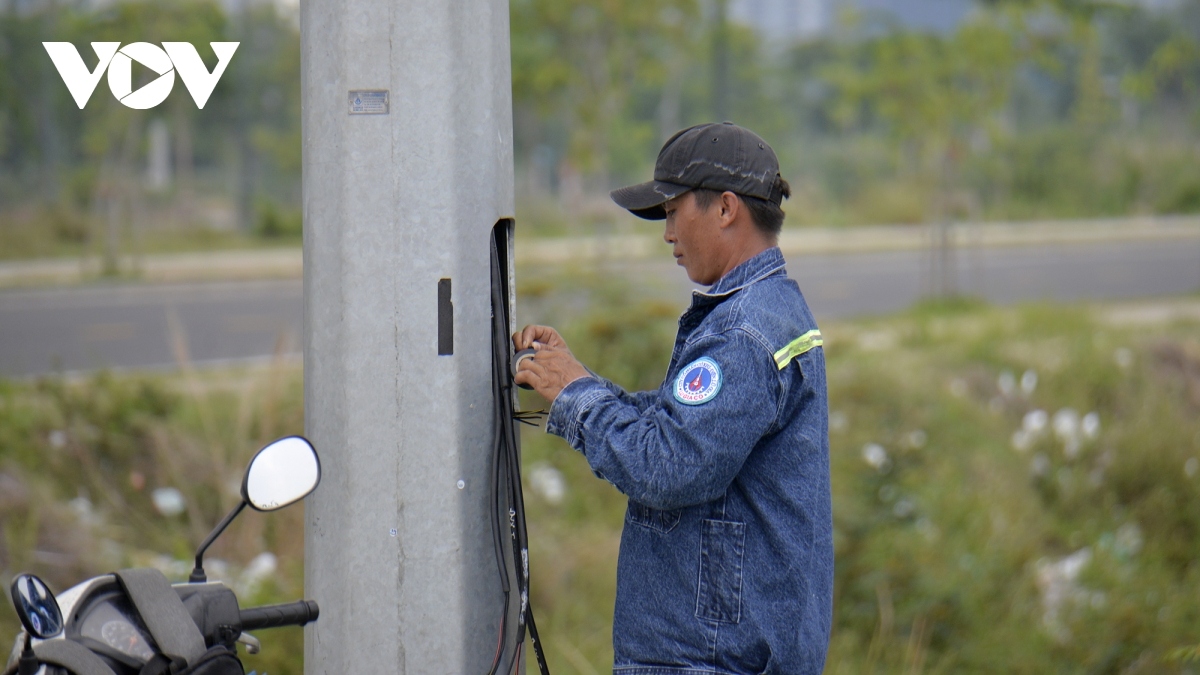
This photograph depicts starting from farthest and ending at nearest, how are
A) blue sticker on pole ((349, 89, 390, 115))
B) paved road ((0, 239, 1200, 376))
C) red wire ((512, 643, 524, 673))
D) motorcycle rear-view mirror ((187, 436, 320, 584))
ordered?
paved road ((0, 239, 1200, 376))
red wire ((512, 643, 524, 673))
blue sticker on pole ((349, 89, 390, 115))
motorcycle rear-view mirror ((187, 436, 320, 584))

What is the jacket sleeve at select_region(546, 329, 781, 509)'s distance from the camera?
2.14 m

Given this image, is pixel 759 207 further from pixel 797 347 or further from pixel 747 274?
pixel 797 347

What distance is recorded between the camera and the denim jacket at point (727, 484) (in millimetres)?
2168

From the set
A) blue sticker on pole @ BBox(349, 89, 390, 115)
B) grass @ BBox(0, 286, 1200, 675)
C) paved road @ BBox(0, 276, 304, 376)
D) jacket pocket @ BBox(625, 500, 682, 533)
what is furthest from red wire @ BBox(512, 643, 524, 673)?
paved road @ BBox(0, 276, 304, 376)

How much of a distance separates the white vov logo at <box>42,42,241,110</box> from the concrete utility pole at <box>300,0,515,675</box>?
1.23m

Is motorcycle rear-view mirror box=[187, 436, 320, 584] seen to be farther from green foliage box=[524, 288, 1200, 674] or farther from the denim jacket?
green foliage box=[524, 288, 1200, 674]

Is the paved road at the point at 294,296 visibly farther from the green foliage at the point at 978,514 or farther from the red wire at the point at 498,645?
the red wire at the point at 498,645

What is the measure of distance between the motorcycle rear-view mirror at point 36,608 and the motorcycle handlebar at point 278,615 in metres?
0.36

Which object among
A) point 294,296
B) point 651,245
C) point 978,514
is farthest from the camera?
point 651,245

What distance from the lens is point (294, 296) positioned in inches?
702

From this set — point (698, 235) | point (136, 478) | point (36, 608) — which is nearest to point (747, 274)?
point (698, 235)

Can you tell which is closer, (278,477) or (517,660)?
(278,477)

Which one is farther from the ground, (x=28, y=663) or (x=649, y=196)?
(x=649, y=196)

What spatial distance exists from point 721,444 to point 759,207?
1.77 ft
